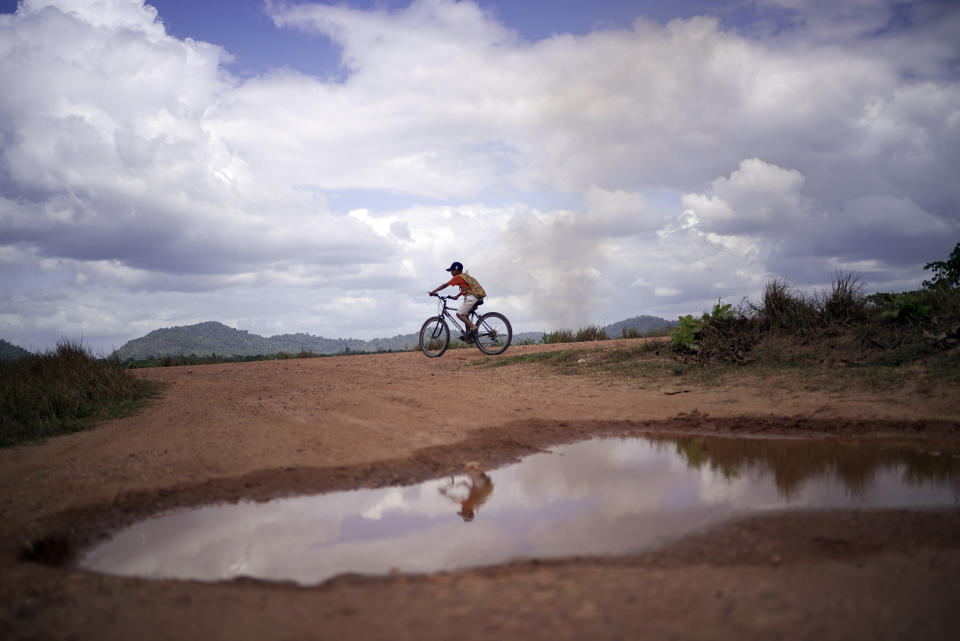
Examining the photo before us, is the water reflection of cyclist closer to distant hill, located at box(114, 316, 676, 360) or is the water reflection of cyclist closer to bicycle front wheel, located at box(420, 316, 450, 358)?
bicycle front wheel, located at box(420, 316, 450, 358)

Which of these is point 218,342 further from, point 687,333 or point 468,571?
point 468,571

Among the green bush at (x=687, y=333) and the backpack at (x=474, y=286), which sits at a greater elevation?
the backpack at (x=474, y=286)

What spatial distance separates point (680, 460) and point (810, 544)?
91.1 inches

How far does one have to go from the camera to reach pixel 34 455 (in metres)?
6.90

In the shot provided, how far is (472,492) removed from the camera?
5.17m

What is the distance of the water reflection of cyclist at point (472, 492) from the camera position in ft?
15.6

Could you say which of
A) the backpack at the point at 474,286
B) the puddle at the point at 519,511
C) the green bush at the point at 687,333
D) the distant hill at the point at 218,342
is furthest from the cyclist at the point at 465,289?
the distant hill at the point at 218,342

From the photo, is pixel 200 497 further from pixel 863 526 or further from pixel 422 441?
pixel 863 526

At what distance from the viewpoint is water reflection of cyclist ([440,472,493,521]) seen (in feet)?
15.6

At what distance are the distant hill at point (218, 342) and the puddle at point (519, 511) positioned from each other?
3128 cm

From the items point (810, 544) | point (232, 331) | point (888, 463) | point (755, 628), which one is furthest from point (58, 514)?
point (232, 331)

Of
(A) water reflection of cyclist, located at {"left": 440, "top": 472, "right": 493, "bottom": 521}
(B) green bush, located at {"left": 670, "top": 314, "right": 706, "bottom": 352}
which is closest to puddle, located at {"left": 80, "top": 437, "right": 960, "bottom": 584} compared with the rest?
(A) water reflection of cyclist, located at {"left": 440, "top": 472, "right": 493, "bottom": 521}

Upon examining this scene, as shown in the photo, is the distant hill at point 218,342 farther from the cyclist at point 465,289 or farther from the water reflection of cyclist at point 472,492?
the water reflection of cyclist at point 472,492

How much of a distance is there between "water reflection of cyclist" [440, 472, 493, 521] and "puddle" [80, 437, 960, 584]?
0.6 inches
